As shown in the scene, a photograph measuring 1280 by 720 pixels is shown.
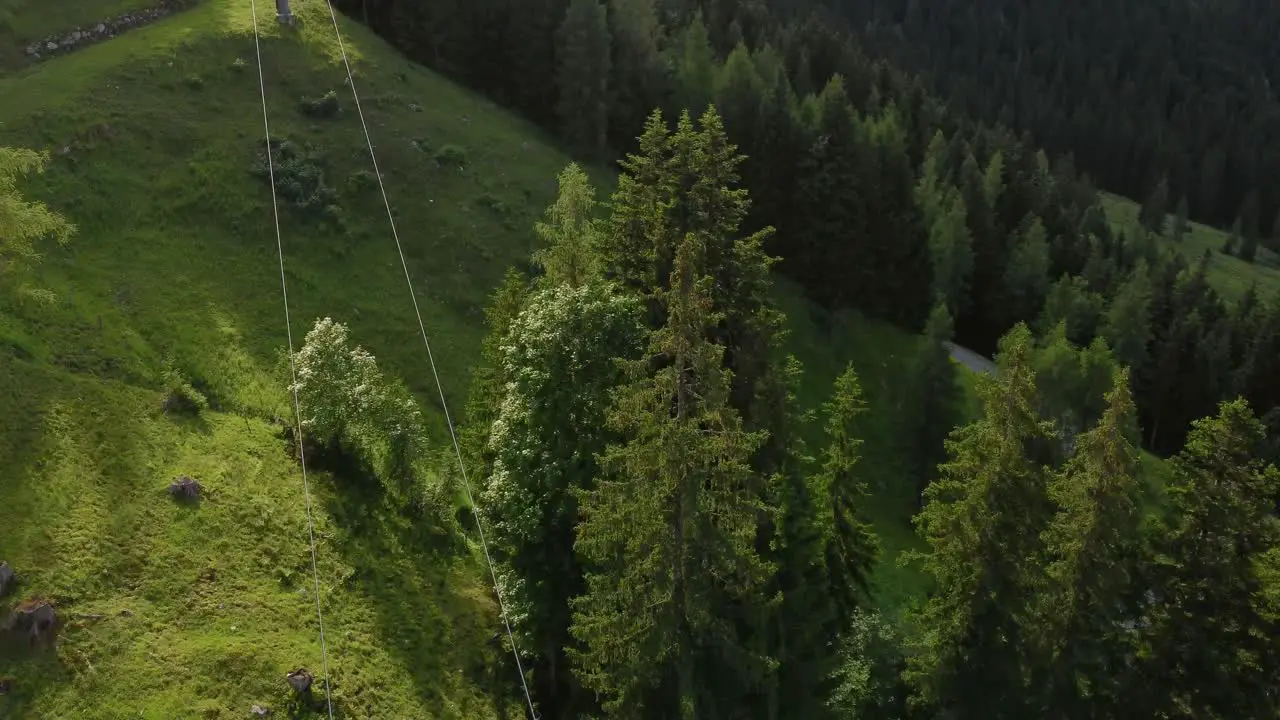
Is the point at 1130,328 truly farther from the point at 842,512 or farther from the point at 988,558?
the point at 988,558

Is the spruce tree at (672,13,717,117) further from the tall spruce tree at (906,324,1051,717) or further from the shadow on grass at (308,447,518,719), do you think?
the tall spruce tree at (906,324,1051,717)

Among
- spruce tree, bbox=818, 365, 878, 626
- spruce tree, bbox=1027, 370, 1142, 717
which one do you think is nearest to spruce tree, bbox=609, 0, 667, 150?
spruce tree, bbox=818, 365, 878, 626

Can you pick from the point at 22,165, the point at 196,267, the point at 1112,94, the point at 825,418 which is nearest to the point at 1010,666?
the point at 825,418

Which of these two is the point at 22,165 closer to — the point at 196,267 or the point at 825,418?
the point at 196,267

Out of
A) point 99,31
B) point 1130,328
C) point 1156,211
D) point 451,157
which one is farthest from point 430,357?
point 1156,211

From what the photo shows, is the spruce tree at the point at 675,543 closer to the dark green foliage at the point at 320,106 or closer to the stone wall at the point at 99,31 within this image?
the dark green foliage at the point at 320,106
